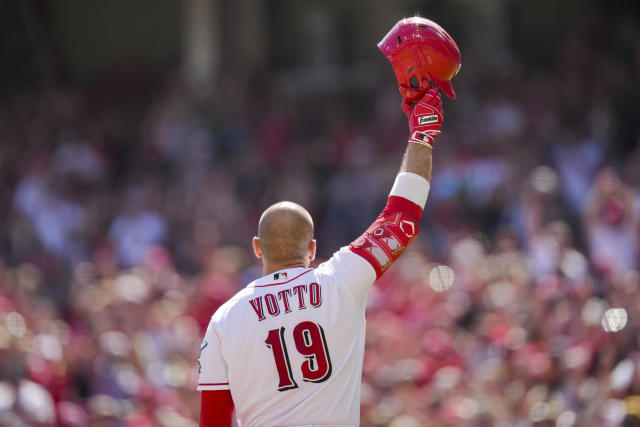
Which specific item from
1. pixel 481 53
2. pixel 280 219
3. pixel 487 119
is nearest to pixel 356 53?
pixel 481 53

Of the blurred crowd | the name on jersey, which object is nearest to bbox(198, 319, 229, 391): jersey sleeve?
the name on jersey

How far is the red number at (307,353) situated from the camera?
3523 millimetres

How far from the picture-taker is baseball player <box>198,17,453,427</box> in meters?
3.53

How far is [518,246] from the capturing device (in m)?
8.41

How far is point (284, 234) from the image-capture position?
3662 mm

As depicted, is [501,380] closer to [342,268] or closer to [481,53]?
[342,268]

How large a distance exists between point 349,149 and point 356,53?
341cm

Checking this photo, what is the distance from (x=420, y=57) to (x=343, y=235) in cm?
707

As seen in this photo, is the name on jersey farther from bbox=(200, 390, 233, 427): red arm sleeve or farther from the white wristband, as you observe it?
the white wristband

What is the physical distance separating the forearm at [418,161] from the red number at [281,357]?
830 millimetres

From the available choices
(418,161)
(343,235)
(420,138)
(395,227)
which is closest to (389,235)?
(395,227)

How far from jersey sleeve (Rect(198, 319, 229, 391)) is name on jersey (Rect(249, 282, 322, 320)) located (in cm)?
20

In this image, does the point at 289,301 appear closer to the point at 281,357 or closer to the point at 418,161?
the point at 281,357

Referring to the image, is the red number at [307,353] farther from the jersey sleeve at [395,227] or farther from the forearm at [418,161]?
the forearm at [418,161]
